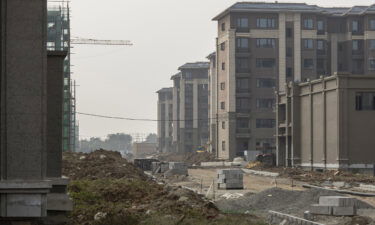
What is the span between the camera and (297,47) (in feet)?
332

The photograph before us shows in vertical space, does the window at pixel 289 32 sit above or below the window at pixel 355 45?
above

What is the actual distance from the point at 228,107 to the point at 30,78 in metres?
87.4

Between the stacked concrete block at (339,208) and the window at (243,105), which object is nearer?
the stacked concrete block at (339,208)

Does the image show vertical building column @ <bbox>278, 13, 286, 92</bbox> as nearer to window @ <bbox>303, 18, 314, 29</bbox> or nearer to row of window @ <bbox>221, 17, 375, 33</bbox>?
row of window @ <bbox>221, 17, 375, 33</bbox>

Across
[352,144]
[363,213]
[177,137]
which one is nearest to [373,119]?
[352,144]

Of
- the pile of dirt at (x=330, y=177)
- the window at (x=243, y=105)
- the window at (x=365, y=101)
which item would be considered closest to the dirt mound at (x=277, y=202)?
the pile of dirt at (x=330, y=177)

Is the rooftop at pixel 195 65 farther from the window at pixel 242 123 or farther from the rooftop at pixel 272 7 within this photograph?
the window at pixel 242 123

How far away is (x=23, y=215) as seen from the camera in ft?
44.5

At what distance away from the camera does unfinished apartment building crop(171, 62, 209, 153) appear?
6358 inches

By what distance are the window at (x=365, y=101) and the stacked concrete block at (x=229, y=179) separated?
70.3 feet

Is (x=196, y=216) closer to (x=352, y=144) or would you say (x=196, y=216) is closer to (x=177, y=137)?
(x=352, y=144)

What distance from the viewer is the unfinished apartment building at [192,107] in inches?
6358

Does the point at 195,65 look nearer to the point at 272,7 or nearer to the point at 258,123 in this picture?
the point at 258,123

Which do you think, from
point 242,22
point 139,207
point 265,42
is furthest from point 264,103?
point 139,207
